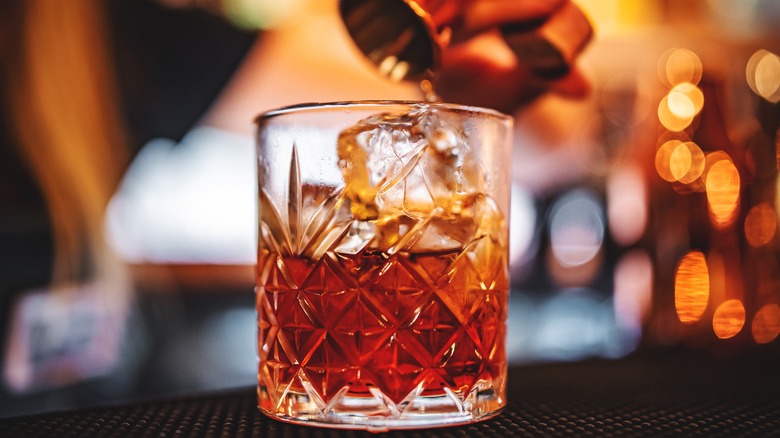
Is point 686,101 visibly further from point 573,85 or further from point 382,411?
point 382,411

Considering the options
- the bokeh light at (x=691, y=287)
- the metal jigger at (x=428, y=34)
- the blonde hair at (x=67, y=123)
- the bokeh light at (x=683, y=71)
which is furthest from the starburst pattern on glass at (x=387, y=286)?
the blonde hair at (x=67, y=123)

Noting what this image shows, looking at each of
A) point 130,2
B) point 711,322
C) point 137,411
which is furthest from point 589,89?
point 130,2

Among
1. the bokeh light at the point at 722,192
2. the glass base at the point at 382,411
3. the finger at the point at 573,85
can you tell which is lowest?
the glass base at the point at 382,411

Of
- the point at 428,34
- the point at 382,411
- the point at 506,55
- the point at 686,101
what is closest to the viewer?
the point at 382,411

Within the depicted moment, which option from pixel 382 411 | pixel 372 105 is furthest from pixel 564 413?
pixel 372 105

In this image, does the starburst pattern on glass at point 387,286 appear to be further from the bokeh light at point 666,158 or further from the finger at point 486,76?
the bokeh light at point 666,158

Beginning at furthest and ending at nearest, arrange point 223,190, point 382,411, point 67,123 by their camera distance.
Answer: point 223,190 → point 67,123 → point 382,411

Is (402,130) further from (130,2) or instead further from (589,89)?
(130,2)
